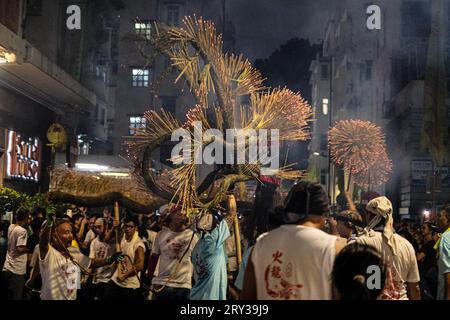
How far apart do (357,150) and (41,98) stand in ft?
50.2

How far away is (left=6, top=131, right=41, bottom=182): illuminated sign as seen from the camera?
62.4 feet

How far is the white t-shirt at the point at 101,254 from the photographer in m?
9.71

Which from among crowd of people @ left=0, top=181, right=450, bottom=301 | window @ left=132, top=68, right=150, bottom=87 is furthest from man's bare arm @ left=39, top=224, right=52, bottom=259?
window @ left=132, top=68, right=150, bottom=87

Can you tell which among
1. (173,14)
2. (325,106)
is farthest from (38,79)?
(325,106)

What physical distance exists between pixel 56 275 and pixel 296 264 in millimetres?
3469

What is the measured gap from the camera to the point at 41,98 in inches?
869

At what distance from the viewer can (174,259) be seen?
7.77m

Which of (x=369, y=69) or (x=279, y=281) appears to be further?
(x=369, y=69)

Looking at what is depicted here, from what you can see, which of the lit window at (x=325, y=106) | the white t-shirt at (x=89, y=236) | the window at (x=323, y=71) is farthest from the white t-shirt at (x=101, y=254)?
the window at (x=323, y=71)

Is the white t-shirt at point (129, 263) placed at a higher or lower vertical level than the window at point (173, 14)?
lower

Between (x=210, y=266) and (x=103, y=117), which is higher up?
(x=103, y=117)

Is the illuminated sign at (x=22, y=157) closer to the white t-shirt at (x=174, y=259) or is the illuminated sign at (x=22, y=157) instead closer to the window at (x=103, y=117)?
the white t-shirt at (x=174, y=259)
